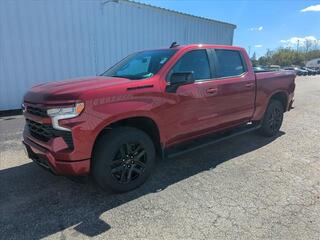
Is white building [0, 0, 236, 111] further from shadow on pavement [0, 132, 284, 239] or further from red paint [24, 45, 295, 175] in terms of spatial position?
red paint [24, 45, 295, 175]

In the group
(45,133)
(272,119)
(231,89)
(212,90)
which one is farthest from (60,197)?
→ (272,119)

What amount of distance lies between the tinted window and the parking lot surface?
146 cm

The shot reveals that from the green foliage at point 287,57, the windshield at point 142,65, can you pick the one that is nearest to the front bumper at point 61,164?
the windshield at point 142,65

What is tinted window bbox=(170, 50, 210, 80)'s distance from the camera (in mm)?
4344

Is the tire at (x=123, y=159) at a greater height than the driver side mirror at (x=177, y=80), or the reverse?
the driver side mirror at (x=177, y=80)

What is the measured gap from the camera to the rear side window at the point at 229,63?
4949 millimetres

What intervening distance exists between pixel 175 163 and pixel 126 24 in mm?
8752

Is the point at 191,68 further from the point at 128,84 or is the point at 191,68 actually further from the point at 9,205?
the point at 9,205

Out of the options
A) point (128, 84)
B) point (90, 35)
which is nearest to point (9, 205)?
point (128, 84)

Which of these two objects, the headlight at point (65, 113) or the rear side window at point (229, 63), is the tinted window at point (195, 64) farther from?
the headlight at point (65, 113)

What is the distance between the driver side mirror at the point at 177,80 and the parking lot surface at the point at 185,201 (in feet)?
4.31

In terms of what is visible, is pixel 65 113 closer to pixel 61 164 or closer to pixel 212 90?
pixel 61 164

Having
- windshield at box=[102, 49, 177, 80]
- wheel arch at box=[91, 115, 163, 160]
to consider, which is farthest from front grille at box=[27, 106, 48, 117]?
windshield at box=[102, 49, 177, 80]

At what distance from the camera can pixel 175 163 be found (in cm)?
485
